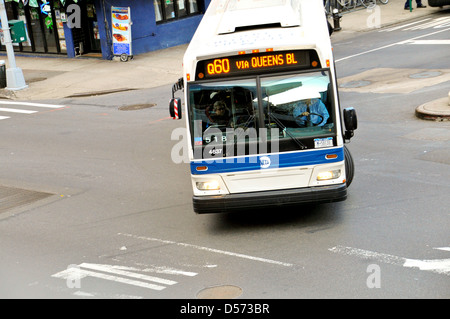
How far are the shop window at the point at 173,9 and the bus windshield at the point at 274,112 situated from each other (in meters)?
20.4

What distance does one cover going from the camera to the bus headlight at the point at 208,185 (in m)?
10.2

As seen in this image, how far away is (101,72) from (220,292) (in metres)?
19.3

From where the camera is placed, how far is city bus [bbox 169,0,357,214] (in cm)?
988

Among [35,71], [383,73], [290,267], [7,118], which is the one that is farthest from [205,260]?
[35,71]

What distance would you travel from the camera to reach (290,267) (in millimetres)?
8852

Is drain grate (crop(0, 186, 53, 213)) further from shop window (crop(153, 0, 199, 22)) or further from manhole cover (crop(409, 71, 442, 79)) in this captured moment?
shop window (crop(153, 0, 199, 22))

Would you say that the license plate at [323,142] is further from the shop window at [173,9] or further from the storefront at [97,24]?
the shop window at [173,9]

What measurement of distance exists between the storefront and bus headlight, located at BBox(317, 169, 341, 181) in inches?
745

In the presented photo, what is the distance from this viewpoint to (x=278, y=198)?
32.8 ft

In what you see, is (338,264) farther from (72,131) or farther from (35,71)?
(35,71)

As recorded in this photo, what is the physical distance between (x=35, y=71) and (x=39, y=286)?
20195 millimetres

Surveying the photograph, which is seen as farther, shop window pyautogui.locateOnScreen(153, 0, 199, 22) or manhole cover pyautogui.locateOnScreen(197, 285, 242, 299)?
shop window pyautogui.locateOnScreen(153, 0, 199, 22)

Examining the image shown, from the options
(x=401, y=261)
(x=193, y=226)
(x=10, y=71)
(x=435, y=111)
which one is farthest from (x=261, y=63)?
(x=10, y=71)

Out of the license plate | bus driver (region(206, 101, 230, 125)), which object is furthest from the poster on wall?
the license plate
